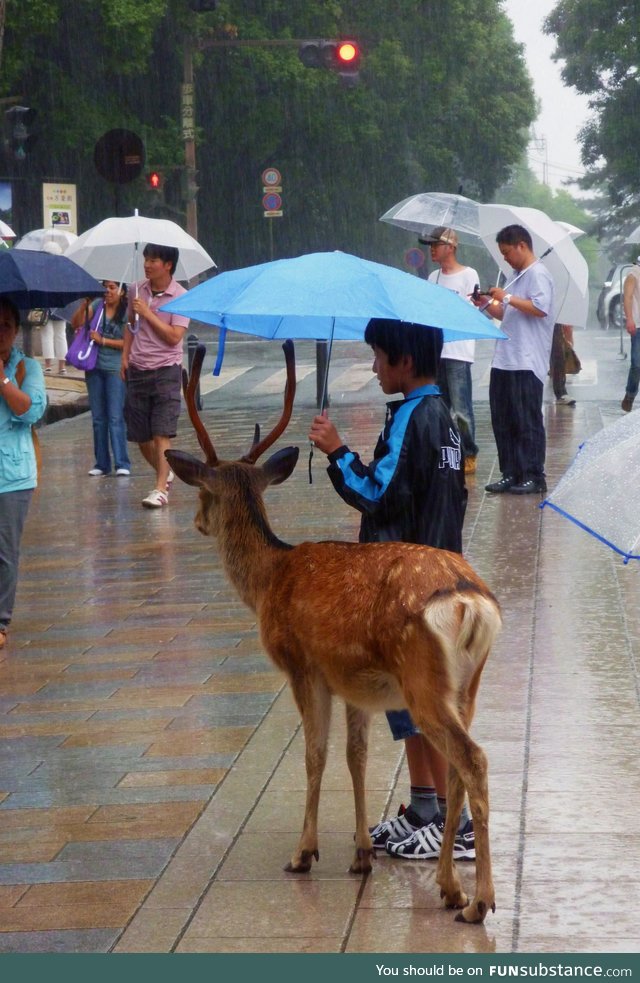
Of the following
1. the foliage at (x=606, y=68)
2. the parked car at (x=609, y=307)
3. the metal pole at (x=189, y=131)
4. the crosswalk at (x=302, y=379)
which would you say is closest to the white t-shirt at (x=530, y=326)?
the crosswalk at (x=302, y=379)

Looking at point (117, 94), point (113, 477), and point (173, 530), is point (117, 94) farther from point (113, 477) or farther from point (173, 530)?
point (173, 530)

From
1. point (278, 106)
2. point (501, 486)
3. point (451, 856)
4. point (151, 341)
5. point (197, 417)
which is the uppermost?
point (278, 106)

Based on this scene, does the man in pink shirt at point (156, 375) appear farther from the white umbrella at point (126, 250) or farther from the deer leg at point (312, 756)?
the deer leg at point (312, 756)

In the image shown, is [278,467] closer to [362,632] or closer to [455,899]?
[362,632]

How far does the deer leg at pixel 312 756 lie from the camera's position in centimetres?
456

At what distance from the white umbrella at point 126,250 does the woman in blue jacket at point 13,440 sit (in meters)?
4.70

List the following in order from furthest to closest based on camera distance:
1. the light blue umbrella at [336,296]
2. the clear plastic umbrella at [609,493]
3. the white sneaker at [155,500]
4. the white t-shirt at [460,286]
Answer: the white t-shirt at [460,286] < the white sneaker at [155,500] < the light blue umbrella at [336,296] < the clear plastic umbrella at [609,493]

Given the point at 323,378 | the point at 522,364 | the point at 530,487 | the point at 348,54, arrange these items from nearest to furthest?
1. the point at 323,378
2. the point at 522,364
3. the point at 530,487
4. the point at 348,54

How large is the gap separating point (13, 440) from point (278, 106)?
37549mm

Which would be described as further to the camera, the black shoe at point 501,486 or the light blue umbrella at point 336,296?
the black shoe at point 501,486

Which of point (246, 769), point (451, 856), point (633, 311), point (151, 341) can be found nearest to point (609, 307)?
point (633, 311)

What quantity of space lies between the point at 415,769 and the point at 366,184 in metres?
47.3

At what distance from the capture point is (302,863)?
461 centimetres

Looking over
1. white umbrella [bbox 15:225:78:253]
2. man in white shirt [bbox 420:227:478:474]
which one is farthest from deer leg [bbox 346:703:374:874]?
white umbrella [bbox 15:225:78:253]
